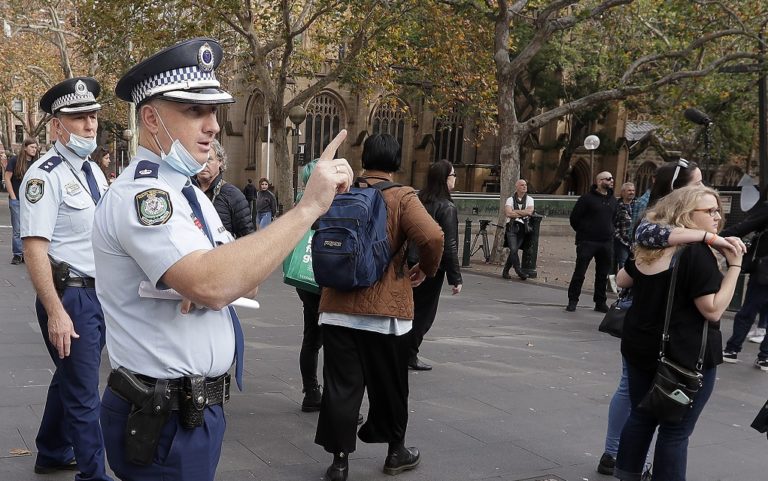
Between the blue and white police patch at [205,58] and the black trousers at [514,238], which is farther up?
the blue and white police patch at [205,58]

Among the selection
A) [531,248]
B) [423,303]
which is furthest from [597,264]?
[423,303]

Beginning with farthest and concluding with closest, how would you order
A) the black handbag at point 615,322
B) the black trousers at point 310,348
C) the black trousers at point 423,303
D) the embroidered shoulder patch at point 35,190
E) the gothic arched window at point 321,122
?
the gothic arched window at point 321,122
the black trousers at point 423,303
the black trousers at point 310,348
the black handbag at point 615,322
the embroidered shoulder patch at point 35,190

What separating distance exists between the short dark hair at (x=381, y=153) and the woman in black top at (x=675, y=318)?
1529 millimetres

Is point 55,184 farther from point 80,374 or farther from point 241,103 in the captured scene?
point 241,103

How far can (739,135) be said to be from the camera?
35531mm

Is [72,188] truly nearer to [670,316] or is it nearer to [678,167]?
[670,316]

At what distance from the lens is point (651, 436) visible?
4.00m

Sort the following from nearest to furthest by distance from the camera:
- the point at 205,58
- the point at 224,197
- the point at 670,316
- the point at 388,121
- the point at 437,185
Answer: the point at 205,58
the point at 670,316
the point at 224,197
the point at 437,185
the point at 388,121

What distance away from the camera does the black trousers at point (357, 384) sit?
427cm

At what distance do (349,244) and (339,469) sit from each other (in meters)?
1.32

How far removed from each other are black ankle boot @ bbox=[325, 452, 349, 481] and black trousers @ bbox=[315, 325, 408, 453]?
55mm

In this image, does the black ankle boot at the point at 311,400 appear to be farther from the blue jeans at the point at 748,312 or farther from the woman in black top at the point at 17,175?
the woman in black top at the point at 17,175

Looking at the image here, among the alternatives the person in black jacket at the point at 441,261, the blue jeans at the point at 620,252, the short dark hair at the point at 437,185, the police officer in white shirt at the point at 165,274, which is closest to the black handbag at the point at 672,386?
the police officer in white shirt at the point at 165,274

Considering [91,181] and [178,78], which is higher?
[178,78]
